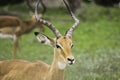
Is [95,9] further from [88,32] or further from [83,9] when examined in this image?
[88,32]

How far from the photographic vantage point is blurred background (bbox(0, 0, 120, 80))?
9707mm

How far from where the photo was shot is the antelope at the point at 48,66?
6.68m

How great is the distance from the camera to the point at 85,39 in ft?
52.3

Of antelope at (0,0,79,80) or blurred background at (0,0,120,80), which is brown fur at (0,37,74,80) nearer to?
antelope at (0,0,79,80)

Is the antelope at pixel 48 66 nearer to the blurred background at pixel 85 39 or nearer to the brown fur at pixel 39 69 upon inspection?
the brown fur at pixel 39 69

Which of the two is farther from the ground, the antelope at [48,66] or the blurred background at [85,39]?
the blurred background at [85,39]

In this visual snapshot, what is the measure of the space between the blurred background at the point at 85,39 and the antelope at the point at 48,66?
110cm

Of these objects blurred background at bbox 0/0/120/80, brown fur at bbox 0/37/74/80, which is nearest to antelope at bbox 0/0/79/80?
brown fur at bbox 0/37/74/80

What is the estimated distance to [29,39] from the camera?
1590cm

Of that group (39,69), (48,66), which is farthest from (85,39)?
(39,69)

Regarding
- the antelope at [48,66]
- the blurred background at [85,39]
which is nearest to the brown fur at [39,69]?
the antelope at [48,66]

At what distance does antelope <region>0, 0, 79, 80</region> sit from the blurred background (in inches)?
43.2

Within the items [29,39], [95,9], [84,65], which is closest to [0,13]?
[29,39]

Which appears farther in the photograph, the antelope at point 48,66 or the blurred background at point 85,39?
the blurred background at point 85,39
